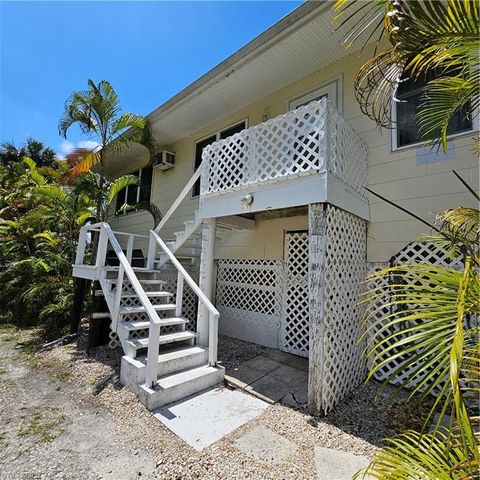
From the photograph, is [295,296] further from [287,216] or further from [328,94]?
[328,94]

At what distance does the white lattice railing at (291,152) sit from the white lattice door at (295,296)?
1.81 meters

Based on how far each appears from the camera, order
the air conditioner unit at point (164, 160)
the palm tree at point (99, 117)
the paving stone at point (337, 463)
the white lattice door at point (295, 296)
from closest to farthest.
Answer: the paving stone at point (337, 463), the white lattice door at point (295, 296), the palm tree at point (99, 117), the air conditioner unit at point (164, 160)

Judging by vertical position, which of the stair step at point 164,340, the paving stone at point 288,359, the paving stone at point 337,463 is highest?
the stair step at point 164,340

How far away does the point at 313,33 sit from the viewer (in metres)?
4.87

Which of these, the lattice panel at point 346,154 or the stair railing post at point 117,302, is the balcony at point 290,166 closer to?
the lattice panel at point 346,154

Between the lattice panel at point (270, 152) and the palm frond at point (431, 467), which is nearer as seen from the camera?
the palm frond at point (431, 467)

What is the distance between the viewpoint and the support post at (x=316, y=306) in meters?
3.60

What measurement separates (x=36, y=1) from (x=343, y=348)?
8.89m

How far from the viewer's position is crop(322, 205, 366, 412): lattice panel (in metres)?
3.78

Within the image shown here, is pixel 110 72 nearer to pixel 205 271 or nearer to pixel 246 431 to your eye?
pixel 205 271

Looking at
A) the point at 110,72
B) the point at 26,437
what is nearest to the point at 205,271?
the point at 26,437

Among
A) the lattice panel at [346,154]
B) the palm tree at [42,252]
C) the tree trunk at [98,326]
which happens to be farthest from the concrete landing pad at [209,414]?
the palm tree at [42,252]

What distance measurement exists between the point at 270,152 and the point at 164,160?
5.48 metres

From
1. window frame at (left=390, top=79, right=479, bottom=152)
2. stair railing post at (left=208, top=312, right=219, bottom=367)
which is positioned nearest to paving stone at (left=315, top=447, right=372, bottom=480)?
stair railing post at (left=208, top=312, right=219, bottom=367)
